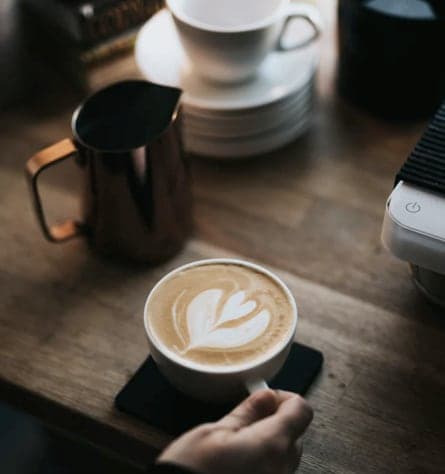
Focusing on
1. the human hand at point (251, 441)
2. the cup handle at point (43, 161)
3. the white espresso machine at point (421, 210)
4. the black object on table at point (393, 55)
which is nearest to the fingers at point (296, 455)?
the human hand at point (251, 441)

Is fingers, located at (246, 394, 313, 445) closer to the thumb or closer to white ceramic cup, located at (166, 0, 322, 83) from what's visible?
the thumb

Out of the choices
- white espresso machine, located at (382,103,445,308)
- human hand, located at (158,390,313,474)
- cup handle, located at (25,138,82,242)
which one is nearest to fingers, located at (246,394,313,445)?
human hand, located at (158,390,313,474)

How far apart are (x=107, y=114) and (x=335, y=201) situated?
23cm

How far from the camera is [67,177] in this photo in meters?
0.78

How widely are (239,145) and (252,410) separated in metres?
0.33

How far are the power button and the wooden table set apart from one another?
11 centimetres

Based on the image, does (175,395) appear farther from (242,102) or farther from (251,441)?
(242,102)

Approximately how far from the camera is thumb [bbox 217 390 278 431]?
48 cm

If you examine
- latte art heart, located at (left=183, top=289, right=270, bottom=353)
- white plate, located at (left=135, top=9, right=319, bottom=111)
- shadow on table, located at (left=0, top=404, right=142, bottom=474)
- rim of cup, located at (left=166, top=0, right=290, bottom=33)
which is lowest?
shadow on table, located at (left=0, top=404, right=142, bottom=474)

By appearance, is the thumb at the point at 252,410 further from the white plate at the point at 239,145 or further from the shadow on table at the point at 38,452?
the white plate at the point at 239,145

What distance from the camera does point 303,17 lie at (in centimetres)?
76

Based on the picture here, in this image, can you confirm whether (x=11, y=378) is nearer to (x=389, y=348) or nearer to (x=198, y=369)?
(x=198, y=369)

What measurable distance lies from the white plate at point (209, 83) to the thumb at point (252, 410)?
0.33m

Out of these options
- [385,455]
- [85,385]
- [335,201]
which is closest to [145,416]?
[85,385]
